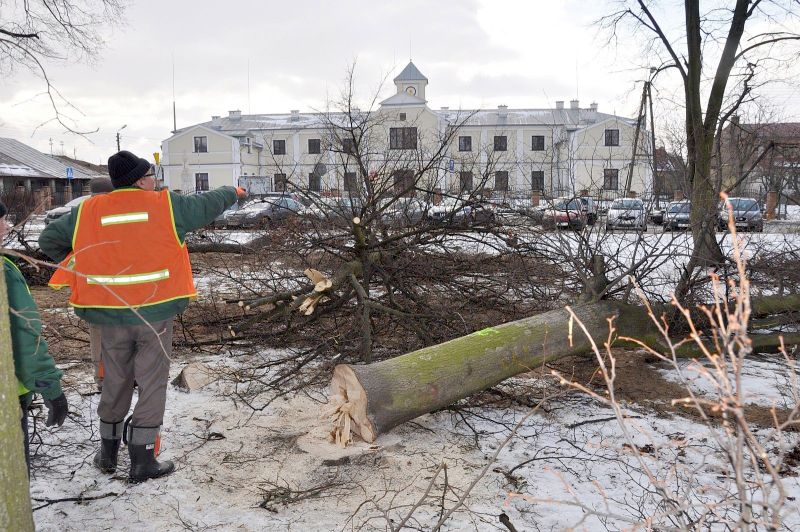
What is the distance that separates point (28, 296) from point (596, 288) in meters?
3.76

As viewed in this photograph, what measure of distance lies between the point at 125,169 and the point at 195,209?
0.40 metres

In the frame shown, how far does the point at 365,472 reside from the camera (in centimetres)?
327

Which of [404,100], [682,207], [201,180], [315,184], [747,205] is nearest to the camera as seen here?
[315,184]

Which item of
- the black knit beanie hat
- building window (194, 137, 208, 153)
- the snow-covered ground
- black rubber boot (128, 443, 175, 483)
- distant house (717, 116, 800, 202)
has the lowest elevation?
the snow-covered ground

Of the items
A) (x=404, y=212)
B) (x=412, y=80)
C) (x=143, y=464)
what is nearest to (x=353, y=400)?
(x=143, y=464)

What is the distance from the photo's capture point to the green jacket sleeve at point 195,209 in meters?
3.32

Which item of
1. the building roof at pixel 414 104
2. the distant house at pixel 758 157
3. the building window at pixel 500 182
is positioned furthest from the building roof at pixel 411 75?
the building window at pixel 500 182

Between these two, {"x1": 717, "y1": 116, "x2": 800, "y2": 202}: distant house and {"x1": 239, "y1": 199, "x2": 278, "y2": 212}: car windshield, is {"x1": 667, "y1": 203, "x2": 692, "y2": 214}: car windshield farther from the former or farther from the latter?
{"x1": 239, "y1": 199, "x2": 278, "y2": 212}: car windshield

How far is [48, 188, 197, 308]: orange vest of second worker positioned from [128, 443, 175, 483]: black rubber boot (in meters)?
0.75

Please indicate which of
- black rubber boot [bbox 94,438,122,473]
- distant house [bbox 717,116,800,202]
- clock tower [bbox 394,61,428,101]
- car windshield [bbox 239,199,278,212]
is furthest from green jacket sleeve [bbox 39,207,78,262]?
clock tower [bbox 394,61,428,101]

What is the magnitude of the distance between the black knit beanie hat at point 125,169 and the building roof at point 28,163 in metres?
35.2

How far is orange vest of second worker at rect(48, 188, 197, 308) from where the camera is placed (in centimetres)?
317

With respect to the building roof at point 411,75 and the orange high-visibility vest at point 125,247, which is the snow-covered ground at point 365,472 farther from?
the building roof at point 411,75

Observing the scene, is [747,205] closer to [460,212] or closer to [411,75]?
[460,212]
